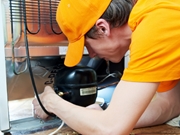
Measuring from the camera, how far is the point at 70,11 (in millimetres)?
648

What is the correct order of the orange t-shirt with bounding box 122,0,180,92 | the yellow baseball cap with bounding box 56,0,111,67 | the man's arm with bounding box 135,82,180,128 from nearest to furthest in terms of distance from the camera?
the orange t-shirt with bounding box 122,0,180,92 < the yellow baseball cap with bounding box 56,0,111,67 < the man's arm with bounding box 135,82,180,128

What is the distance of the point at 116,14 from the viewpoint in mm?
655

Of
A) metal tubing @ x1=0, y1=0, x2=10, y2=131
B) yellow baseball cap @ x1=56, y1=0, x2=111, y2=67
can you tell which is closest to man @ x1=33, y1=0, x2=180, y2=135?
yellow baseball cap @ x1=56, y1=0, x2=111, y2=67

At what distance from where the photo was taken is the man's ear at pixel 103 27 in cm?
65

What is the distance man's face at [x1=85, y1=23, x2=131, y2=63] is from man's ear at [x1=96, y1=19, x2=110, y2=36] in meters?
0.02

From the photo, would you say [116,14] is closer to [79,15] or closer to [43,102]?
[79,15]

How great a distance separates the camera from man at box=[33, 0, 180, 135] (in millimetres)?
521

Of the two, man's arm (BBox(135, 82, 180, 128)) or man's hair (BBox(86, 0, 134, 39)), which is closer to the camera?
man's hair (BBox(86, 0, 134, 39))

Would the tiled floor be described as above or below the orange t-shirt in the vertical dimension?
below

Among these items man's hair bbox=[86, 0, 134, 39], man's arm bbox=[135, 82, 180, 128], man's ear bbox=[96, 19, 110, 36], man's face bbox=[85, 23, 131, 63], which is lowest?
man's arm bbox=[135, 82, 180, 128]

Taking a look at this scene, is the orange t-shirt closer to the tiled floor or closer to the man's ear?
the man's ear

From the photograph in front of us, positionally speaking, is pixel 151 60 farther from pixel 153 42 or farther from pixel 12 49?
pixel 12 49

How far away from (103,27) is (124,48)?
12 centimetres

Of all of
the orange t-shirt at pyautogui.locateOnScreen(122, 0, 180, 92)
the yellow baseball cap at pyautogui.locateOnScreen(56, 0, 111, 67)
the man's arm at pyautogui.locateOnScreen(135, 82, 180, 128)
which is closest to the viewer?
the orange t-shirt at pyautogui.locateOnScreen(122, 0, 180, 92)
